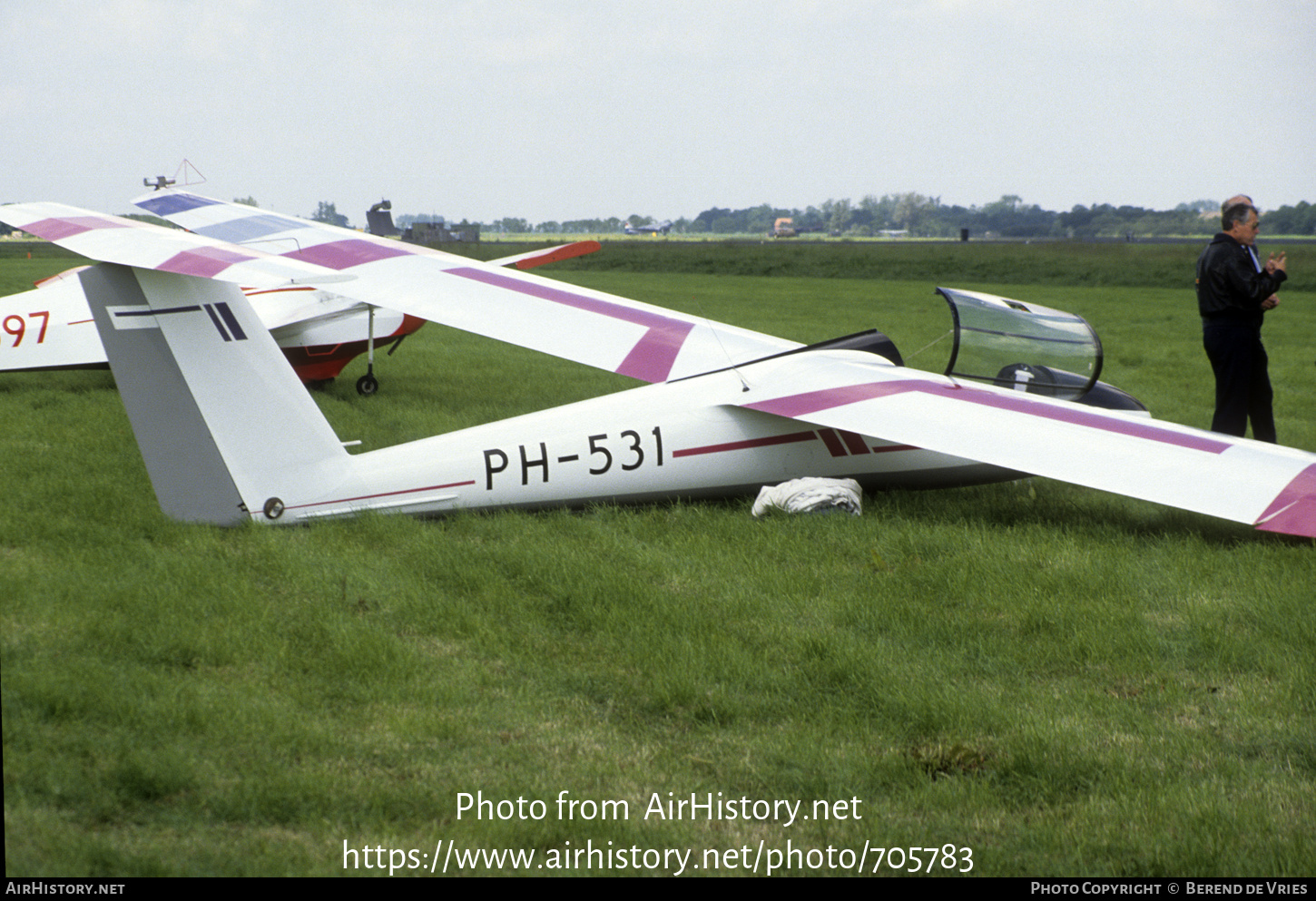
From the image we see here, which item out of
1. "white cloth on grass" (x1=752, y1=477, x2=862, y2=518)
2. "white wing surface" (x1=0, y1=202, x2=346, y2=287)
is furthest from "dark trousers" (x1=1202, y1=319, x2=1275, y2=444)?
"white wing surface" (x1=0, y1=202, x2=346, y2=287)

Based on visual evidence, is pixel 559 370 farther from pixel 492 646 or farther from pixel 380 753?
pixel 380 753

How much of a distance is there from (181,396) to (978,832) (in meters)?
4.78

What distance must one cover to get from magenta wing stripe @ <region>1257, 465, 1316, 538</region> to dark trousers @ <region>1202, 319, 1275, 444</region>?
2254mm

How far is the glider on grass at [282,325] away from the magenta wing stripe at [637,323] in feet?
4.65

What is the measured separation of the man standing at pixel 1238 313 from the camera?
8219mm

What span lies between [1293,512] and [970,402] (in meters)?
2.18

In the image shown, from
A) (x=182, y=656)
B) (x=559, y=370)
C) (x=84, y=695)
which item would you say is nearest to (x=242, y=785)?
(x=84, y=695)

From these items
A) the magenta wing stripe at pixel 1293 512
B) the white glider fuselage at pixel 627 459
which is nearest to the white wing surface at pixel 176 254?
the white glider fuselage at pixel 627 459

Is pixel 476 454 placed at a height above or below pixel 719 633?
above

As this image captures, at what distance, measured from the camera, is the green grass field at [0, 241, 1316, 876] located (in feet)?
11.1

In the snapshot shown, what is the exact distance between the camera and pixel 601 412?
7168 millimetres

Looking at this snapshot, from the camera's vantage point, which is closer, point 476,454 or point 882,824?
point 882,824

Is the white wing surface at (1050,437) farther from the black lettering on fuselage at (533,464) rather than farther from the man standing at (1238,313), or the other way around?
the black lettering on fuselage at (533,464)

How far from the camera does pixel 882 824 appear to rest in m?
3.52
